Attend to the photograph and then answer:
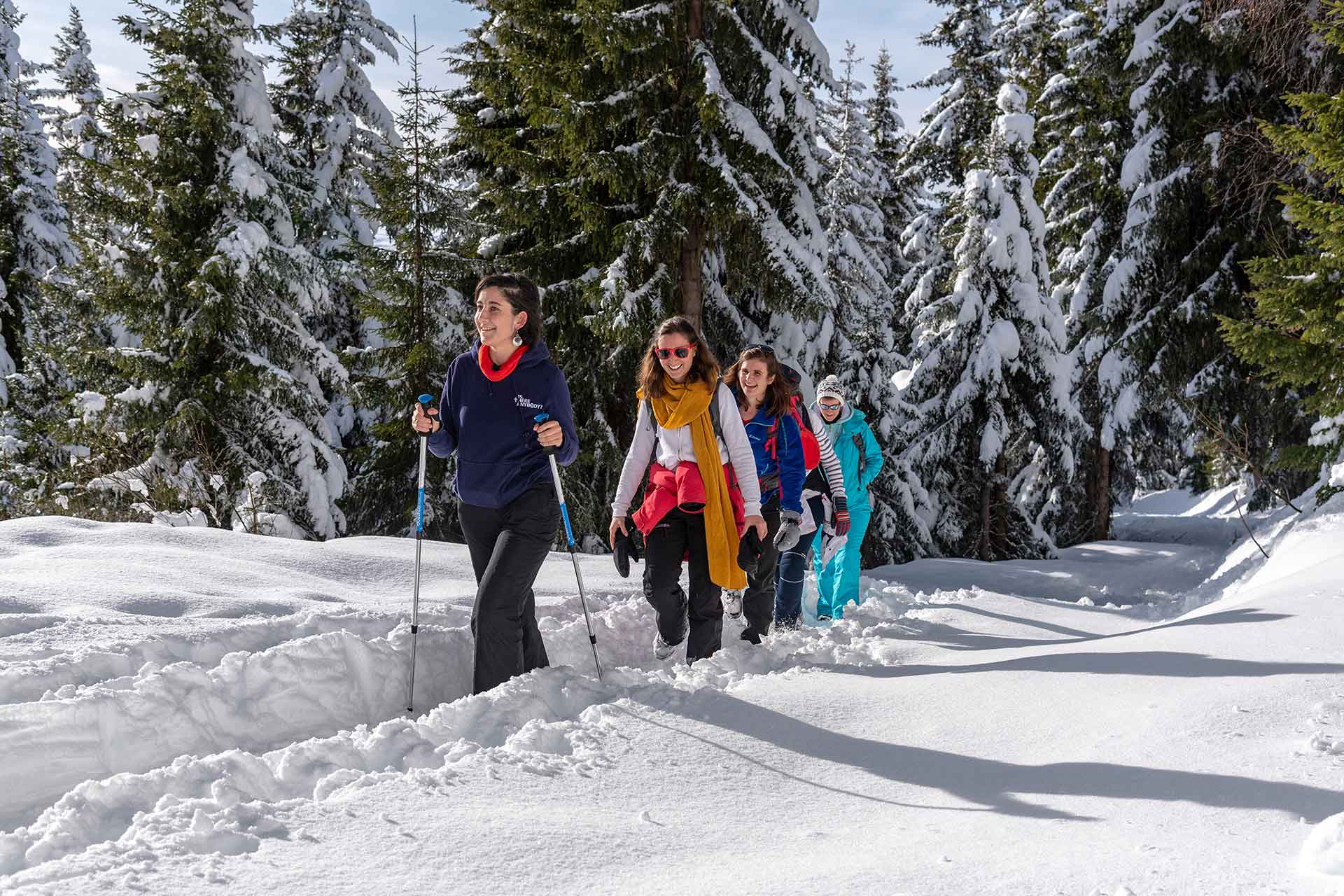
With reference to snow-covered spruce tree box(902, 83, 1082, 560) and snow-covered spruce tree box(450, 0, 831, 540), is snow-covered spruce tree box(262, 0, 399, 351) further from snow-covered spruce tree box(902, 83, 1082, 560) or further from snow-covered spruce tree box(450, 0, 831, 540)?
snow-covered spruce tree box(902, 83, 1082, 560)

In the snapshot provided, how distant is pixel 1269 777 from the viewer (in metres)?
3.06

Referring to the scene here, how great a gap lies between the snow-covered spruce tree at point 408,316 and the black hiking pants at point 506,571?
30.3 ft

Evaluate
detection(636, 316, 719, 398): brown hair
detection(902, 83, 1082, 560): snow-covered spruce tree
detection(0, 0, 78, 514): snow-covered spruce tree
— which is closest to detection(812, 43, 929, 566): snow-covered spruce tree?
detection(902, 83, 1082, 560): snow-covered spruce tree

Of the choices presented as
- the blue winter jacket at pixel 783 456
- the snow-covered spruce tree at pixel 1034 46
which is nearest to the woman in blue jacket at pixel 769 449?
the blue winter jacket at pixel 783 456

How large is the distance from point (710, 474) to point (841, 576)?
3.01 meters

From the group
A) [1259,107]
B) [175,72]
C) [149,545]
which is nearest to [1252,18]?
[1259,107]

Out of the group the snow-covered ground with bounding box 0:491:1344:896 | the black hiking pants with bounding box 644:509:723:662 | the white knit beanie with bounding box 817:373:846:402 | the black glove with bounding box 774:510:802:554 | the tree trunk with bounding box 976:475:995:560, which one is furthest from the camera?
the tree trunk with bounding box 976:475:995:560

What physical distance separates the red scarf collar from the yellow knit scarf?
43.5 inches

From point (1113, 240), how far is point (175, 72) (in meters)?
17.5

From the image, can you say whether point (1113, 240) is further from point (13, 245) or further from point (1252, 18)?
point (13, 245)

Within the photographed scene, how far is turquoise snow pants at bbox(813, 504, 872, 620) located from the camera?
807 cm

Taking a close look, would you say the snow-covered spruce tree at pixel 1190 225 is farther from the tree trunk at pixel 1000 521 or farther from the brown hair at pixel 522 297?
the brown hair at pixel 522 297

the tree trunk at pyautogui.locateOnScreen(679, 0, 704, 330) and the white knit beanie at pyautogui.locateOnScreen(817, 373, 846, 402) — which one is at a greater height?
the tree trunk at pyautogui.locateOnScreen(679, 0, 704, 330)

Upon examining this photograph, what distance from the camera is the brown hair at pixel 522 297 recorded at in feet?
15.9
